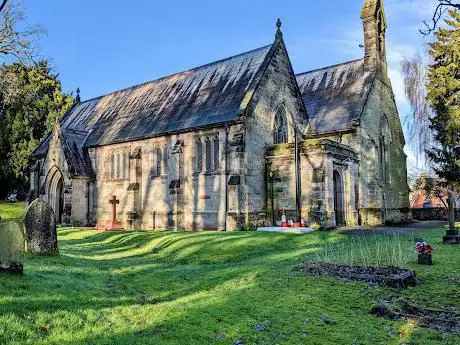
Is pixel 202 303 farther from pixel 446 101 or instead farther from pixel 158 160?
pixel 446 101

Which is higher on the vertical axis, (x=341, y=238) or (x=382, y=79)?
(x=382, y=79)

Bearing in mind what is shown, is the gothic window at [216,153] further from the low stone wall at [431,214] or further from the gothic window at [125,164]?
the low stone wall at [431,214]

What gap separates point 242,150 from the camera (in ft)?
81.5

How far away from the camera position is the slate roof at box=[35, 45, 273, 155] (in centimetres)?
2752

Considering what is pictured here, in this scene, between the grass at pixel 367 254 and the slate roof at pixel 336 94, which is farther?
the slate roof at pixel 336 94

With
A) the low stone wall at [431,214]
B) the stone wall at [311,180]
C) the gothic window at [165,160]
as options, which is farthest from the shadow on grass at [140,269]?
the low stone wall at [431,214]

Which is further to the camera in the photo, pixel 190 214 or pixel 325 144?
pixel 190 214

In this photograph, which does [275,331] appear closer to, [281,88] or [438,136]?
[281,88]

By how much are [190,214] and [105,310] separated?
19103 millimetres

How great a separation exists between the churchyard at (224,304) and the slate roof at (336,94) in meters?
18.7

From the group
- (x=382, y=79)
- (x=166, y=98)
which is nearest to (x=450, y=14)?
(x=382, y=79)

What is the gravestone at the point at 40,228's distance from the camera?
527 inches

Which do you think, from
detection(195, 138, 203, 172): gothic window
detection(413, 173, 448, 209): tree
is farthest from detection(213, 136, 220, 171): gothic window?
detection(413, 173, 448, 209): tree

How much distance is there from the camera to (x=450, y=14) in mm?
32906
